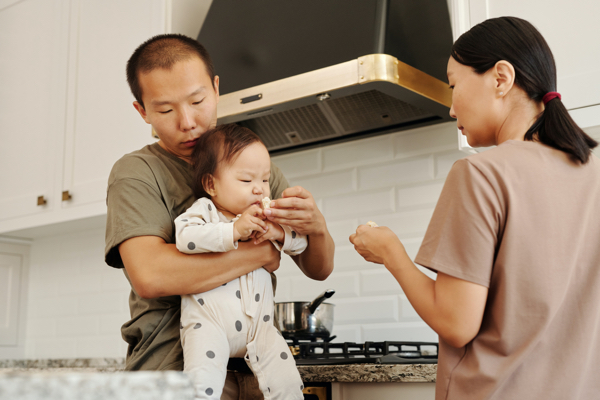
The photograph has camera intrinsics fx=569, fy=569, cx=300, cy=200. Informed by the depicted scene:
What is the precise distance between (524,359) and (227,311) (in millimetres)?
548

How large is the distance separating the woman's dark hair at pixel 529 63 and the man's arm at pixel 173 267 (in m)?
0.58

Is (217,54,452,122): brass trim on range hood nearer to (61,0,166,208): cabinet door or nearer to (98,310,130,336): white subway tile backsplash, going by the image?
(61,0,166,208): cabinet door

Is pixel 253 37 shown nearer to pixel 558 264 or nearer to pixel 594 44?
pixel 594 44

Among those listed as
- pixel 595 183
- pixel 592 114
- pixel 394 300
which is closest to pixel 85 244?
pixel 394 300

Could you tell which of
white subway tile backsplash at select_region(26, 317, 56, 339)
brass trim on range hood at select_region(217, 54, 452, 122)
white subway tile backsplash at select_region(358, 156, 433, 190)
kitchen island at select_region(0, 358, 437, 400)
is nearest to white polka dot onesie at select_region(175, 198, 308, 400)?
kitchen island at select_region(0, 358, 437, 400)

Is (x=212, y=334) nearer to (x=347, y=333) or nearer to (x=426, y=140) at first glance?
(x=347, y=333)

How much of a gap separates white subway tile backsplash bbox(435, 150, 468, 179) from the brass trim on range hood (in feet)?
0.79

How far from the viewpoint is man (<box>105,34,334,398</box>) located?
1.10 meters

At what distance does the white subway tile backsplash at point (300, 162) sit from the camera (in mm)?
2389

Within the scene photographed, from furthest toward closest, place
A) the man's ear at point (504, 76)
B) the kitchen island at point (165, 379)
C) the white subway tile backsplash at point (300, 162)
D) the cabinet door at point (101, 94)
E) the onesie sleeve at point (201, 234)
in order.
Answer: the cabinet door at point (101, 94), the white subway tile backsplash at point (300, 162), the onesie sleeve at point (201, 234), the man's ear at point (504, 76), the kitchen island at point (165, 379)

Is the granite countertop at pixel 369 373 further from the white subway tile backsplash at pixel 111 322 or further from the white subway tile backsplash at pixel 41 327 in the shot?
the white subway tile backsplash at pixel 41 327

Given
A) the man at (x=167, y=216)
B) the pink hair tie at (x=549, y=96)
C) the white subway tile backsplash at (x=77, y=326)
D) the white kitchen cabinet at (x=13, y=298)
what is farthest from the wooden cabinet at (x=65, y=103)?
the pink hair tie at (x=549, y=96)

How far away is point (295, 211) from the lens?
1.16 m

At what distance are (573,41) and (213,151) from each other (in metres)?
1.08
